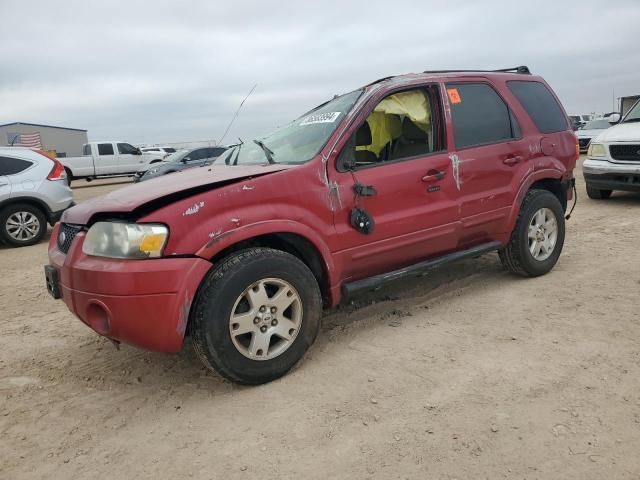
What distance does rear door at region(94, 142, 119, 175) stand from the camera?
21.8m

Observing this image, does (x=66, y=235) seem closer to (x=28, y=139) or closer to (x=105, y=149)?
(x=105, y=149)

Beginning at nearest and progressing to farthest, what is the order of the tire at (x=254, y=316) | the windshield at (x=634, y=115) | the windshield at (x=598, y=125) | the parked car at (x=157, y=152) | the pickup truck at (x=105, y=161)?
the tire at (x=254, y=316), the windshield at (x=634, y=115), the windshield at (x=598, y=125), the pickup truck at (x=105, y=161), the parked car at (x=157, y=152)

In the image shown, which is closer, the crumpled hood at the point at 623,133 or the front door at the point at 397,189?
the front door at the point at 397,189

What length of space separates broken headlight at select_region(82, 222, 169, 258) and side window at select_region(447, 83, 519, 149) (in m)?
2.38

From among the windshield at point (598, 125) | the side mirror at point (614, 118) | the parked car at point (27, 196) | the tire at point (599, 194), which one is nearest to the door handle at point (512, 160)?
the tire at point (599, 194)

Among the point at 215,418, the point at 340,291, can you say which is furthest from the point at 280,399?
the point at 340,291

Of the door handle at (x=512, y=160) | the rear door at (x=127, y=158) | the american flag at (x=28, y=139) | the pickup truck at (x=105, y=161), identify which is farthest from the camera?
the american flag at (x=28, y=139)

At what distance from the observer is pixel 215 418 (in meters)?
2.64

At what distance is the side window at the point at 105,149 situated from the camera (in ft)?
72.0

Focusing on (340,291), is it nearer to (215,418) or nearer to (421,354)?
(421,354)

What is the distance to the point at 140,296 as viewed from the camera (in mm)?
2572

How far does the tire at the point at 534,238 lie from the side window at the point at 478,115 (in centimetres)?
64

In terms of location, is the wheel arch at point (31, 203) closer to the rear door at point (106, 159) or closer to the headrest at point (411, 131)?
the headrest at point (411, 131)

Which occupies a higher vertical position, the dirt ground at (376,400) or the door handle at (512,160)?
the door handle at (512,160)
